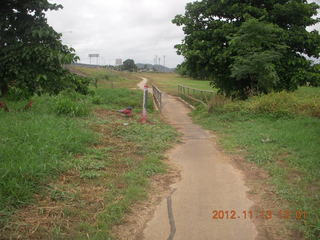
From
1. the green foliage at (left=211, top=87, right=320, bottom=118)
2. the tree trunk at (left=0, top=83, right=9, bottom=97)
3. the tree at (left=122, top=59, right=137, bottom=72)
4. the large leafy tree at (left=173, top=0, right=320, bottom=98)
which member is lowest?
the green foliage at (left=211, top=87, right=320, bottom=118)

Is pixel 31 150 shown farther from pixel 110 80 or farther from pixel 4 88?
pixel 110 80

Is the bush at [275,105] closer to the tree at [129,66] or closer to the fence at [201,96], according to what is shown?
the fence at [201,96]

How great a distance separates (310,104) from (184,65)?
22.3 feet

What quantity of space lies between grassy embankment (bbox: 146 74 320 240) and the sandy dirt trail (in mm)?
566

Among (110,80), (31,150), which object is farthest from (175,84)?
(31,150)

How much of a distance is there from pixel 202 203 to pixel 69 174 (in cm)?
207

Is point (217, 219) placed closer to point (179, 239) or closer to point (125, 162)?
point (179, 239)

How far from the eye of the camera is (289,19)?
498 inches

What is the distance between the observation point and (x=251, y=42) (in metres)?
11.0

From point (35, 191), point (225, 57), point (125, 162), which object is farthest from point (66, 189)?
point (225, 57)

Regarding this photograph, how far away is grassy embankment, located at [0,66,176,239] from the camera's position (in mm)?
3076

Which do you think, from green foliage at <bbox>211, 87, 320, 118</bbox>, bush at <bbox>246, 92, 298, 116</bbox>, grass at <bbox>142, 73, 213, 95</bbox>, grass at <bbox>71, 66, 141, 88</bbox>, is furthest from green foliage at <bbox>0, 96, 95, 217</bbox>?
grass at <bbox>71, 66, 141, 88</bbox>

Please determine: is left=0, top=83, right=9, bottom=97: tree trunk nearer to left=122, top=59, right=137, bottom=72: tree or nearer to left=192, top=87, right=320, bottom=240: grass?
left=192, top=87, right=320, bottom=240: grass
